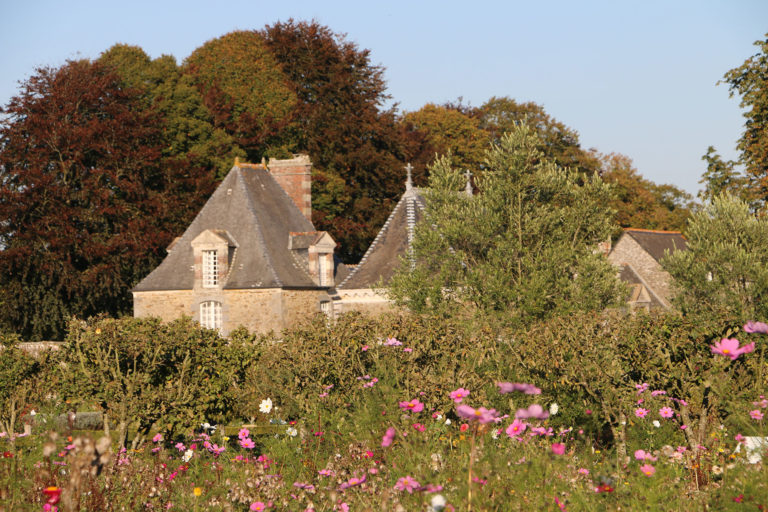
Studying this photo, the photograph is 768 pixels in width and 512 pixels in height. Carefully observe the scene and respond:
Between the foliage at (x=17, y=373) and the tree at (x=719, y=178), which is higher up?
the tree at (x=719, y=178)

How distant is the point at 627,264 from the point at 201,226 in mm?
25159

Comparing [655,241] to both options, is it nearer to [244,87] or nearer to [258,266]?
[244,87]

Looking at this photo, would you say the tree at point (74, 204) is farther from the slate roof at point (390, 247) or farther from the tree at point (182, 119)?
the slate roof at point (390, 247)

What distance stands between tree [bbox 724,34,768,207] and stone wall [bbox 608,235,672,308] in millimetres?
18355

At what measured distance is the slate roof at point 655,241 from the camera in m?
46.1

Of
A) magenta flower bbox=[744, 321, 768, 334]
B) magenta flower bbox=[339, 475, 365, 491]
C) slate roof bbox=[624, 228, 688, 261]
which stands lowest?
magenta flower bbox=[339, 475, 365, 491]

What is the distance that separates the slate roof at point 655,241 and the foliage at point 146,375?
36.1 meters

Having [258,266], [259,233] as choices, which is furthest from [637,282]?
[258,266]

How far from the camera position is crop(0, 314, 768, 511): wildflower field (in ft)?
18.7

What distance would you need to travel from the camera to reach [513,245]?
Answer: 20.9 meters

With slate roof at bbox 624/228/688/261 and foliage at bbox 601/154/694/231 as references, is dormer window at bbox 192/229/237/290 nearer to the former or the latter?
slate roof at bbox 624/228/688/261

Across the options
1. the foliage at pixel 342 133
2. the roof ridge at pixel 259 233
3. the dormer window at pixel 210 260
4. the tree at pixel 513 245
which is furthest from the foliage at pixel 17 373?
the foliage at pixel 342 133

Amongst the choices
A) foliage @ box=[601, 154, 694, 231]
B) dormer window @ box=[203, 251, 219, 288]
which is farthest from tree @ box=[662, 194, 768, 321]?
foliage @ box=[601, 154, 694, 231]

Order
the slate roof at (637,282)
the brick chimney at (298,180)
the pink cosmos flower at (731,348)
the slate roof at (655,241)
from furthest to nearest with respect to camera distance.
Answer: the slate roof at (655,241) → the slate roof at (637,282) → the brick chimney at (298,180) → the pink cosmos flower at (731,348)
